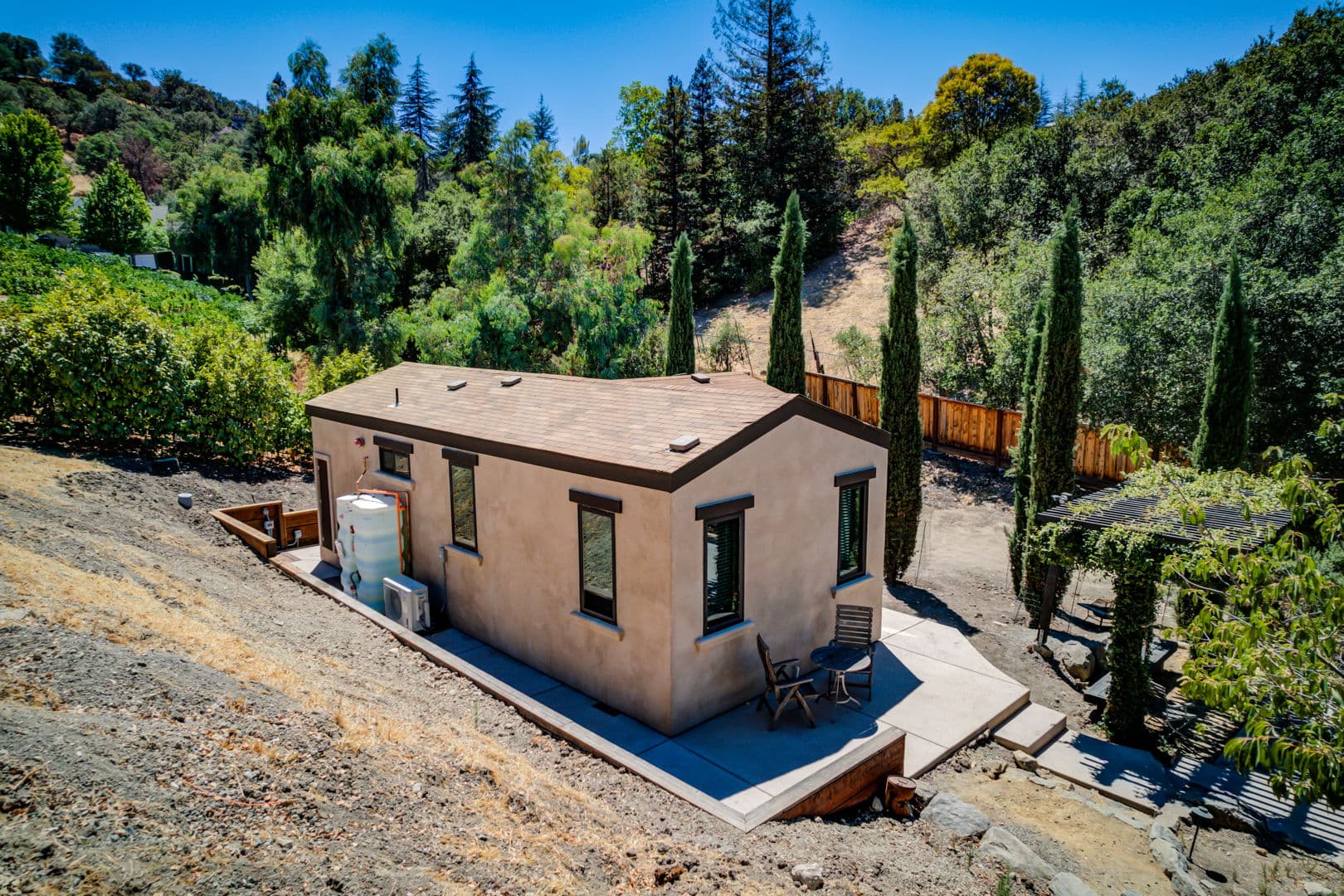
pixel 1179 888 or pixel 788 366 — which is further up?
pixel 788 366

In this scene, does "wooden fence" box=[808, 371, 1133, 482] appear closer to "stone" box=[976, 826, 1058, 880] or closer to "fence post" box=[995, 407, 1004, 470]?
"fence post" box=[995, 407, 1004, 470]

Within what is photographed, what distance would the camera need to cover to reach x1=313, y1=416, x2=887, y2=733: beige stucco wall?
7988 millimetres

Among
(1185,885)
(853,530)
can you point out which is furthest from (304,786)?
(853,530)

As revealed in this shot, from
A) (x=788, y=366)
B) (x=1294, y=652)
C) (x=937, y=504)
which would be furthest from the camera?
(x=937, y=504)

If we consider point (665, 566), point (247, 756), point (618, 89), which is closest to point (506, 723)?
point (665, 566)

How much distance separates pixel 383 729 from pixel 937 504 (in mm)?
16601

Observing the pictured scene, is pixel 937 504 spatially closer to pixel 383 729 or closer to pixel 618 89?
Result: pixel 383 729

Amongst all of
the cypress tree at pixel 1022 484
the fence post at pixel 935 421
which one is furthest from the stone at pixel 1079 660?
the fence post at pixel 935 421

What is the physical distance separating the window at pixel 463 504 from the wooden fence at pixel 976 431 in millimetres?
12274

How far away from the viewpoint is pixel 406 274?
113 ft

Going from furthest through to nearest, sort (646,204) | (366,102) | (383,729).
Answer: (646,204) → (366,102) → (383,729)

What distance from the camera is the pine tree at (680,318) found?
73.2ft

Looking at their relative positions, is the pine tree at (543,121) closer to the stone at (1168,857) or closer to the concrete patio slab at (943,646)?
the concrete patio slab at (943,646)

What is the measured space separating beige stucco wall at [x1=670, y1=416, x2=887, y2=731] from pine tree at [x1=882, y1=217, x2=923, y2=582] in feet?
13.3
